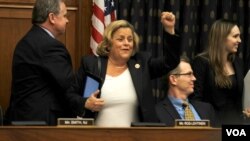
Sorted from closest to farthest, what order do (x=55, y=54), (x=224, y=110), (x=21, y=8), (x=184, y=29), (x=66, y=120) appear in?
(x=66, y=120) → (x=55, y=54) → (x=224, y=110) → (x=21, y=8) → (x=184, y=29)

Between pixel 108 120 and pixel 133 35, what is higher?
pixel 133 35

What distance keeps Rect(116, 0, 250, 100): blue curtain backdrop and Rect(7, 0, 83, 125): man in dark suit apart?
6.43ft

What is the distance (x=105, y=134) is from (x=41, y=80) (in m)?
0.99

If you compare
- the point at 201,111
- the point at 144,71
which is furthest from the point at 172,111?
the point at 144,71

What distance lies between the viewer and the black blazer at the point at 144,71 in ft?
14.9

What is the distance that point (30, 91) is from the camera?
443 cm

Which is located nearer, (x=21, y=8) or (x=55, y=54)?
(x=55, y=54)

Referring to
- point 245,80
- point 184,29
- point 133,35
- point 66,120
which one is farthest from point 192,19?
point 66,120

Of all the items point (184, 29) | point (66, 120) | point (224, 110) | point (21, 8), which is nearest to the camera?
point (66, 120)

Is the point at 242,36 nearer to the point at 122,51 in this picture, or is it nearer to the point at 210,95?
the point at 210,95

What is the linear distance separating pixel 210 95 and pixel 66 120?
1.91 meters

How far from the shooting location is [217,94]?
17.3 ft

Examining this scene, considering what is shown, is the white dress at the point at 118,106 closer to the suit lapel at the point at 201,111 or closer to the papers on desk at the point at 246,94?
the suit lapel at the point at 201,111

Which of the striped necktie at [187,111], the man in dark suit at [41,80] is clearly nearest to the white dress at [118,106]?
the man in dark suit at [41,80]
